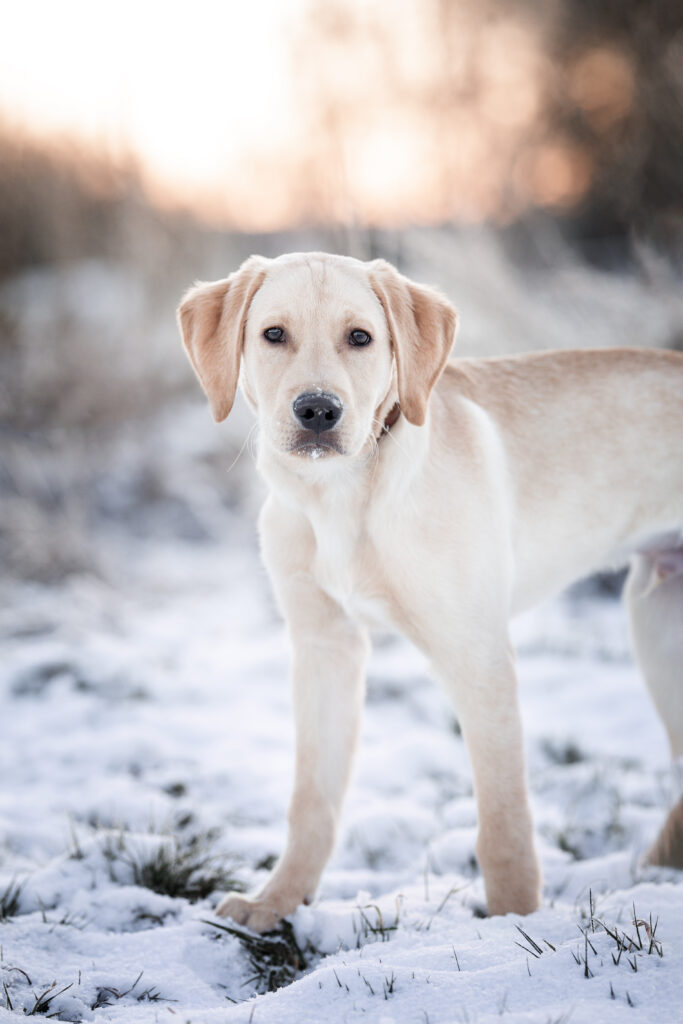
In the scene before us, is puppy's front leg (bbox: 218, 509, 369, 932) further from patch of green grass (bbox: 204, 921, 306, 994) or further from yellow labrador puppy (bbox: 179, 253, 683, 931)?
patch of green grass (bbox: 204, 921, 306, 994)

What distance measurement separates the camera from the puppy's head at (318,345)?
213cm

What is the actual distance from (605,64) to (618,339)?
5.43 m

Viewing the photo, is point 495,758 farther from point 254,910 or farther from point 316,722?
point 254,910

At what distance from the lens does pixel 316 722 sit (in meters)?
2.60

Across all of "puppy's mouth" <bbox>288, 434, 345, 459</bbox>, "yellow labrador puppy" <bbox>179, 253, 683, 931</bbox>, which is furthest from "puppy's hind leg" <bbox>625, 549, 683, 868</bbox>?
"puppy's mouth" <bbox>288, 434, 345, 459</bbox>

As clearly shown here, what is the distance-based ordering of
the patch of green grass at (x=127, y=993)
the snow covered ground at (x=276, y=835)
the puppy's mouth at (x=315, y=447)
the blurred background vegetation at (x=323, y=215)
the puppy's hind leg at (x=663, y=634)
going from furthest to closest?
the blurred background vegetation at (x=323, y=215)
the puppy's hind leg at (x=663, y=634)
the puppy's mouth at (x=315, y=447)
the patch of green grass at (x=127, y=993)
the snow covered ground at (x=276, y=835)

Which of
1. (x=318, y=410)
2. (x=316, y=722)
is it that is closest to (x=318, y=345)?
(x=318, y=410)

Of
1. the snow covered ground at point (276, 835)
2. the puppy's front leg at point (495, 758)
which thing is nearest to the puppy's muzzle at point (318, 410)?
the puppy's front leg at point (495, 758)

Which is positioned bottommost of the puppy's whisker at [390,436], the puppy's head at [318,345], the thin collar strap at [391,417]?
the puppy's whisker at [390,436]

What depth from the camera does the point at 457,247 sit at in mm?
6164

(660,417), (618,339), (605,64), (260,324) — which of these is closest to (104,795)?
(260,324)

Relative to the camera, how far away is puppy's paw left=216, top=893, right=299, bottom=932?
2271mm

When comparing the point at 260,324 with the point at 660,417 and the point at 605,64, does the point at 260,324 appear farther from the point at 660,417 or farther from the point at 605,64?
the point at 605,64

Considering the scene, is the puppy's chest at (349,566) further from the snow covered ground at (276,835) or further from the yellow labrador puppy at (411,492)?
the snow covered ground at (276,835)
